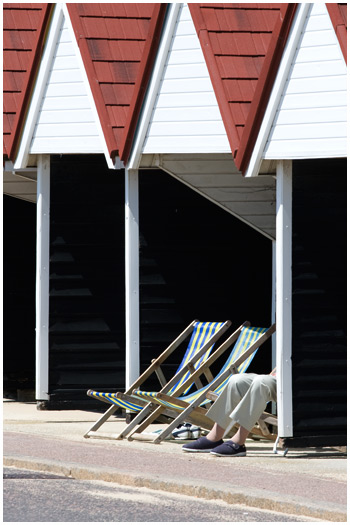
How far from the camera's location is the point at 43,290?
14.4 m

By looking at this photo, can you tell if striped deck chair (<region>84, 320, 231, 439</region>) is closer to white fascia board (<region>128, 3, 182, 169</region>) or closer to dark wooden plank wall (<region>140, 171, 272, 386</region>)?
dark wooden plank wall (<region>140, 171, 272, 386</region>)

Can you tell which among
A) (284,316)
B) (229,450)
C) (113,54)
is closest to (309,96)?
(284,316)

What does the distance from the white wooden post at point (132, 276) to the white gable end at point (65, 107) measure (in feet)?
2.64

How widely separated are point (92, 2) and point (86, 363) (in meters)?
4.10

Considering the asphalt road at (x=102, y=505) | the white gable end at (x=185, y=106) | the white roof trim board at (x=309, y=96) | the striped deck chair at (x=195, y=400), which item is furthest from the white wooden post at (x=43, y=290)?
the asphalt road at (x=102, y=505)

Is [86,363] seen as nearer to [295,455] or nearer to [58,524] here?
[295,455]

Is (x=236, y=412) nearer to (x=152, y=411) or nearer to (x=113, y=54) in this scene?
(x=152, y=411)

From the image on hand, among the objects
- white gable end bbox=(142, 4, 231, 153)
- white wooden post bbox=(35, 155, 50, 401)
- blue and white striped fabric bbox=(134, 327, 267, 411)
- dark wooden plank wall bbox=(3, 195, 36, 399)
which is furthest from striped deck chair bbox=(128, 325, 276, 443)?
dark wooden plank wall bbox=(3, 195, 36, 399)

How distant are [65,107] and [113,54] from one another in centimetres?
90

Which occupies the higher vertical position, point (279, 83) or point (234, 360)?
point (279, 83)

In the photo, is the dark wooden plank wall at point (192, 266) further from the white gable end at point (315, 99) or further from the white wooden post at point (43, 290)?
the white gable end at point (315, 99)

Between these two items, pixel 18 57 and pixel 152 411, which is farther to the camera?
pixel 18 57

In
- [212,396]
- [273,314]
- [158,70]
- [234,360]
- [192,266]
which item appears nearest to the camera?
[212,396]

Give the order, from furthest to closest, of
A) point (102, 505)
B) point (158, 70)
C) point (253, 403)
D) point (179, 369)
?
1. point (158, 70)
2. point (179, 369)
3. point (253, 403)
4. point (102, 505)
